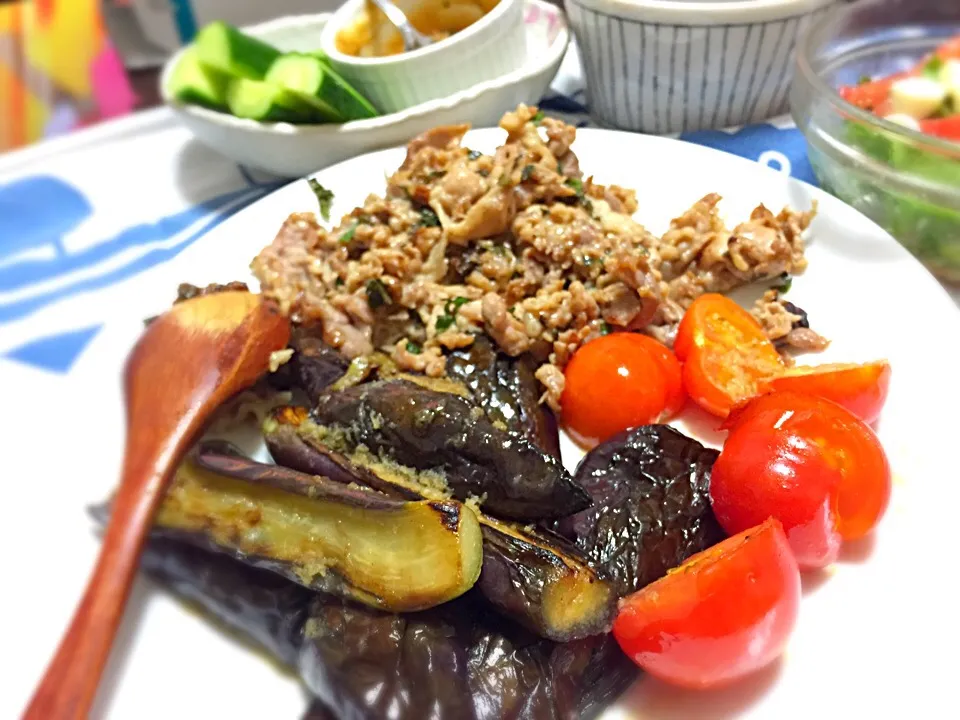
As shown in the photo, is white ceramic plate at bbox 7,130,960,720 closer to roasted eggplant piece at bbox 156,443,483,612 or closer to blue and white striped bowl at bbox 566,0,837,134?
roasted eggplant piece at bbox 156,443,483,612

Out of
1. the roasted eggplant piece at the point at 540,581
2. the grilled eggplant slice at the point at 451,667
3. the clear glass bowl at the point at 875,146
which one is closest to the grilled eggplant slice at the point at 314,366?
the roasted eggplant piece at the point at 540,581

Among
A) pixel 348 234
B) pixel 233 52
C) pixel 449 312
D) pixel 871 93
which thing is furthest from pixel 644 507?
pixel 233 52

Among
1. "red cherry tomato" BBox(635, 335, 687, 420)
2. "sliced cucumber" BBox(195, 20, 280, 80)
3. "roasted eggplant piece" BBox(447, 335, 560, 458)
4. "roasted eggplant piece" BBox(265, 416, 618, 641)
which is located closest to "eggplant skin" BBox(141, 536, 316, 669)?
"roasted eggplant piece" BBox(265, 416, 618, 641)

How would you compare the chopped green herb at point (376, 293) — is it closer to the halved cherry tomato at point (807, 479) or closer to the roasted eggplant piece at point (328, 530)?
the roasted eggplant piece at point (328, 530)

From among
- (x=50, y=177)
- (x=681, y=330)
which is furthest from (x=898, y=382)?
(x=50, y=177)

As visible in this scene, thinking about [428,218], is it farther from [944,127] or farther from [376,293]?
[944,127]

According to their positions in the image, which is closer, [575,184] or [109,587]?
[109,587]

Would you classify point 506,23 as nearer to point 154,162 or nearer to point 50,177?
point 154,162
